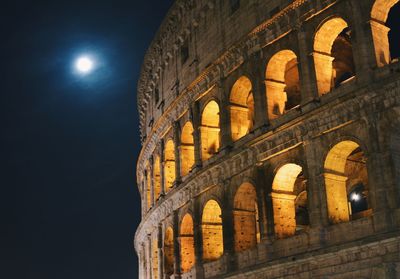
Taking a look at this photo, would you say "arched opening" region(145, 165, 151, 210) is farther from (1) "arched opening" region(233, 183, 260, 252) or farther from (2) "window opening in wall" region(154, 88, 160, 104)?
(1) "arched opening" region(233, 183, 260, 252)

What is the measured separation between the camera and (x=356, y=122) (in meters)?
17.2

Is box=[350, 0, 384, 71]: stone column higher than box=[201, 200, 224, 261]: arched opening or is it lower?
higher

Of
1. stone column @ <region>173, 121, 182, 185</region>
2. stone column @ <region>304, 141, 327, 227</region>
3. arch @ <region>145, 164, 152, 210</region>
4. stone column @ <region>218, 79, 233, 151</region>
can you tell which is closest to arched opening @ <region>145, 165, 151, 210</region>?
arch @ <region>145, 164, 152, 210</region>

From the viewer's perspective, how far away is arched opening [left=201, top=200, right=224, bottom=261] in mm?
22922

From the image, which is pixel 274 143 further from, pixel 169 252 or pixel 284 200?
pixel 169 252

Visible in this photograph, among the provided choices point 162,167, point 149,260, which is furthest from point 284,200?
point 149,260

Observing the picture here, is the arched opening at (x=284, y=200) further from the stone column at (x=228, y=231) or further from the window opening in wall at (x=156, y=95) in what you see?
the window opening in wall at (x=156, y=95)

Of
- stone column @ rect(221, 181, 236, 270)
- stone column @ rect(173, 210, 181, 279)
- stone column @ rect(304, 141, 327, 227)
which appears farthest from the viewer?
stone column @ rect(173, 210, 181, 279)

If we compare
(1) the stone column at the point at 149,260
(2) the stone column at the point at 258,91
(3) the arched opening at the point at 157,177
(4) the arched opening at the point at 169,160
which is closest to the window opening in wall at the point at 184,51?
(4) the arched opening at the point at 169,160

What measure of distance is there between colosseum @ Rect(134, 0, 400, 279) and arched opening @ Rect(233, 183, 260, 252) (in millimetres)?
35

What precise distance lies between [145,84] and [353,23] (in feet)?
51.5

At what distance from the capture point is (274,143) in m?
19.6

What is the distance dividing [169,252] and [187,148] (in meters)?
4.17

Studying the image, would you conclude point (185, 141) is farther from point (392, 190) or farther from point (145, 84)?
point (392, 190)
